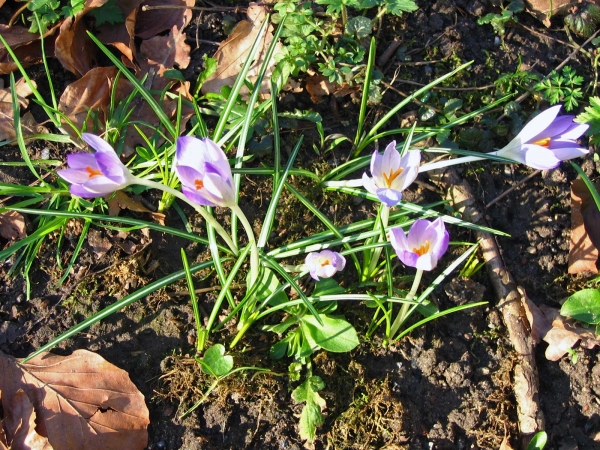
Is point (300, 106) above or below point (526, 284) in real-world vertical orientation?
above

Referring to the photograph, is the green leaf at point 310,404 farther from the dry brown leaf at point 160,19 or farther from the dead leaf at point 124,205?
the dry brown leaf at point 160,19

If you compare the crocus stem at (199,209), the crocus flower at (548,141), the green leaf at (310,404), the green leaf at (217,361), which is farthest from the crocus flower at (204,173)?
the crocus flower at (548,141)

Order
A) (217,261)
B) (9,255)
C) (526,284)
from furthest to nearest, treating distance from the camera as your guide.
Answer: (526,284), (9,255), (217,261)

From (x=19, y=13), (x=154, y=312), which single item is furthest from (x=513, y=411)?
(x=19, y=13)

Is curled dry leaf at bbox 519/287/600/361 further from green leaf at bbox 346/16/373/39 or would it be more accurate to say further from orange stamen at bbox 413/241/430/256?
green leaf at bbox 346/16/373/39

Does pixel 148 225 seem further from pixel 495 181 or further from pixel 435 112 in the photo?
pixel 495 181
